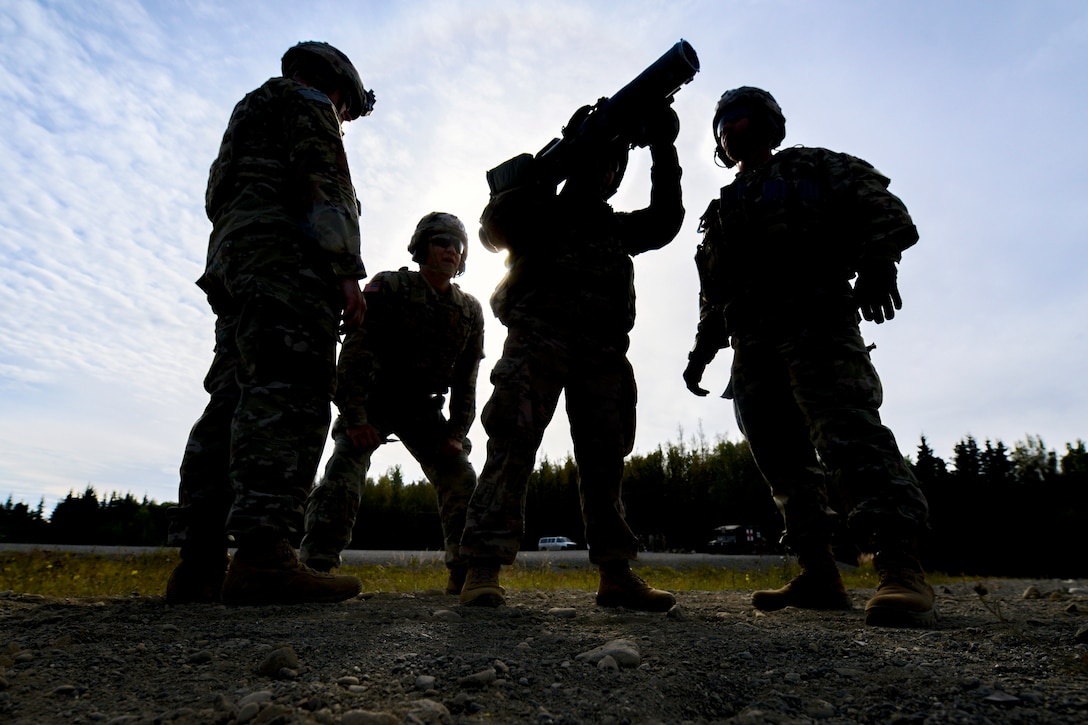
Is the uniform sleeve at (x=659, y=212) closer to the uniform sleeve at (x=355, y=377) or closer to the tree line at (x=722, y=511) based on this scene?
the uniform sleeve at (x=355, y=377)

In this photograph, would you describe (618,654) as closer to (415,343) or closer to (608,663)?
(608,663)

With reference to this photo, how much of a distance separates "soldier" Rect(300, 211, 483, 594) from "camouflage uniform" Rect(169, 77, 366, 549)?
1204 mm

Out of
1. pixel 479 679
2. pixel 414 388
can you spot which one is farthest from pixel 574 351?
pixel 479 679

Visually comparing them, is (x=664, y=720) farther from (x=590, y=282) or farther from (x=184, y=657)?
(x=590, y=282)

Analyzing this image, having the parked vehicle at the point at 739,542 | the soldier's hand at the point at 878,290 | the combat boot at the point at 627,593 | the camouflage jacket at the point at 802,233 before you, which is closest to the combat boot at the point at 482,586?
the combat boot at the point at 627,593

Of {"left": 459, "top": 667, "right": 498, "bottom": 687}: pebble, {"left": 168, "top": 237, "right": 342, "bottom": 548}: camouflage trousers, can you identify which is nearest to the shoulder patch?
{"left": 168, "top": 237, "right": 342, "bottom": 548}: camouflage trousers

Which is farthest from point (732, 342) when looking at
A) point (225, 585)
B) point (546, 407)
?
point (225, 585)

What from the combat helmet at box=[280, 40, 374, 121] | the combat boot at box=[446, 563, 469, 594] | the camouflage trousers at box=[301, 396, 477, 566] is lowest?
the combat boot at box=[446, 563, 469, 594]

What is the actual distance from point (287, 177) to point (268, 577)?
189 cm

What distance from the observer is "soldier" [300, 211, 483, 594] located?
4094mm

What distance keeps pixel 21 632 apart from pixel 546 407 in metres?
2.22

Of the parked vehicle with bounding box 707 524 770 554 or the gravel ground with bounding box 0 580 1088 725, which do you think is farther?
the parked vehicle with bounding box 707 524 770 554

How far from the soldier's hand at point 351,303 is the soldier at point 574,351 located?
0.73m

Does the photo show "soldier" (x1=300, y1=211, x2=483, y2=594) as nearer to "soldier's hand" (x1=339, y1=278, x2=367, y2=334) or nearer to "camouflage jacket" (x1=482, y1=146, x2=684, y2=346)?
"camouflage jacket" (x1=482, y1=146, x2=684, y2=346)
